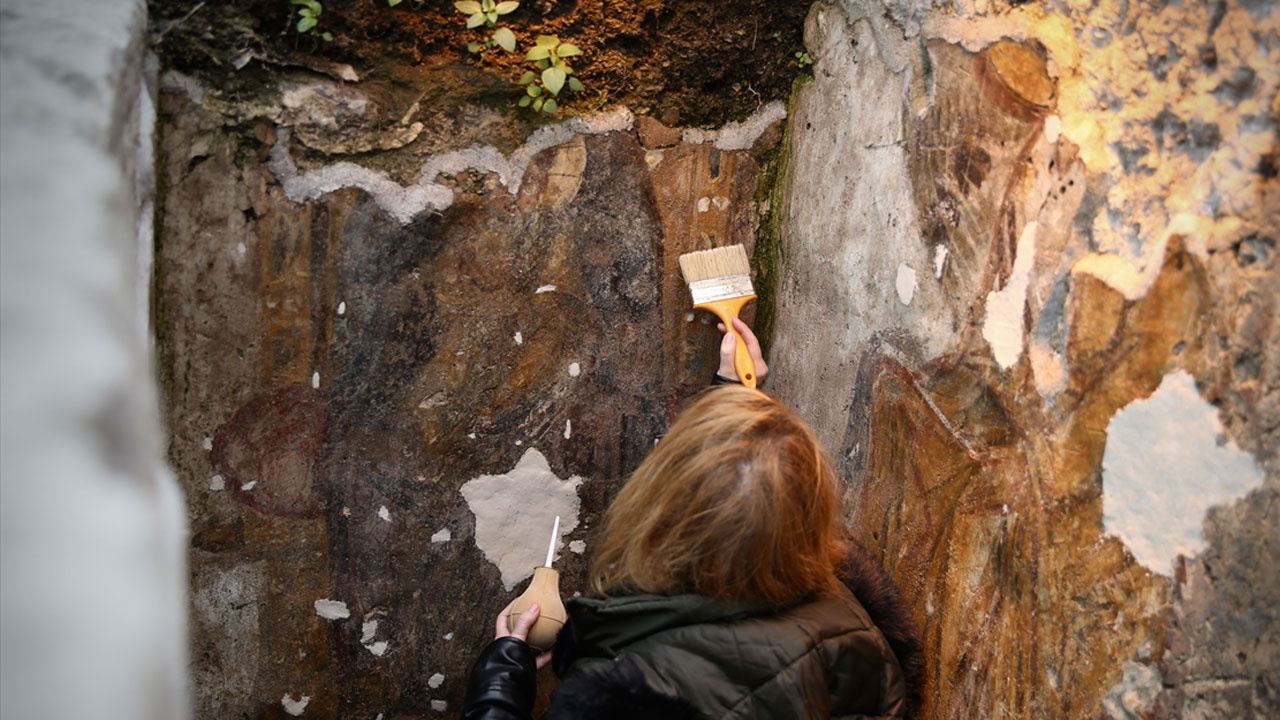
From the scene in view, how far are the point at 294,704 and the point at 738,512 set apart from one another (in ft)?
4.23

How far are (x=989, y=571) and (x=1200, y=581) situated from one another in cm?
40

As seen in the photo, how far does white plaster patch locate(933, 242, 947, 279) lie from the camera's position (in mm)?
1571

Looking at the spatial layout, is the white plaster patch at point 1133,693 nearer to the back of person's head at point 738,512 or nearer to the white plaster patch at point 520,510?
the back of person's head at point 738,512

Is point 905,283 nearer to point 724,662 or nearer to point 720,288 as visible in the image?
point 720,288

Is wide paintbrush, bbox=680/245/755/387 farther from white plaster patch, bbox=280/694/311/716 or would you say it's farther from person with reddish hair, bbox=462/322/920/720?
white plaster patch, bbox=280/694/311/716

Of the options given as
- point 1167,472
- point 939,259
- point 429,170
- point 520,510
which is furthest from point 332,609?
point 1167,472

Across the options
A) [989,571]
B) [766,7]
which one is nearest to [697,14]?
[766,7]

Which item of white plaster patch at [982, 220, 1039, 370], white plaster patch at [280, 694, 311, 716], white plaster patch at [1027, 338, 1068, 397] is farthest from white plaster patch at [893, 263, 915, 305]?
white plaster patch at [280, 694, 311, 716]

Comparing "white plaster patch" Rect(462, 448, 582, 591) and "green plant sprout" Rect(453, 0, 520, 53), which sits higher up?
"green plant sprout" Rect(453, 0, 520, 53)

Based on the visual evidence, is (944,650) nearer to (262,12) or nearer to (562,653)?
(562,653)

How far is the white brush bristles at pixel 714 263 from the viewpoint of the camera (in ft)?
6.64

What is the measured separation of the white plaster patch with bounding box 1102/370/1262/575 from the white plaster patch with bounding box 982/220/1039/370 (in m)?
0.23

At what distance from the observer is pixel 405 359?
6.23 feet

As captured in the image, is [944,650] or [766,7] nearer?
[944,650]
